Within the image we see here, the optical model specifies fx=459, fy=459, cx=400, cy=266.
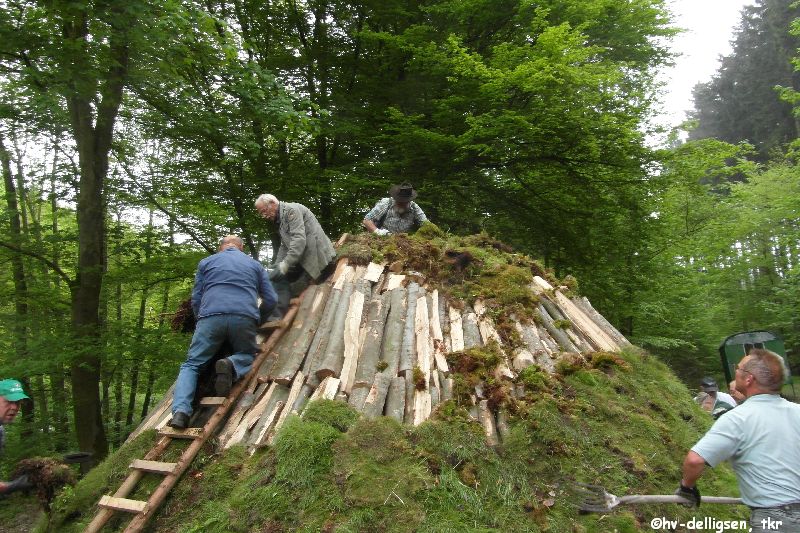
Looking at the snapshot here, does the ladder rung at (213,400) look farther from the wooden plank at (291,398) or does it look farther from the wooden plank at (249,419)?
the wooden plank at (291,398)

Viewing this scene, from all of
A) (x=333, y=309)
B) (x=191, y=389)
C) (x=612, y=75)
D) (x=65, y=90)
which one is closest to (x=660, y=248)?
(x=612, y=75)

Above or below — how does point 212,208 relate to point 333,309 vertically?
above

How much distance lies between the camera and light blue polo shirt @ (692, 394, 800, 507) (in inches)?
110

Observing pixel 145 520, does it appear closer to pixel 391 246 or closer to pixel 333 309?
pixel 333 309

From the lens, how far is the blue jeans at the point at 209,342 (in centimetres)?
462

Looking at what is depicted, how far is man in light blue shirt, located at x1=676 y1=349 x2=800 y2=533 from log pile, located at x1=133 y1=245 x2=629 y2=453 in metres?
1.79

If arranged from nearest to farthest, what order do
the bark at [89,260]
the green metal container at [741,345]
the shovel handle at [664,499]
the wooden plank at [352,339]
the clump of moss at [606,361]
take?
the shovel handle at [664,499] → the wooden plank at [352,339] → the clump of moss at [606,361] → the green metal container at [741,345] → the bark at [89,260]

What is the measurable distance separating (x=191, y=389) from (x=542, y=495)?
3.44 metres

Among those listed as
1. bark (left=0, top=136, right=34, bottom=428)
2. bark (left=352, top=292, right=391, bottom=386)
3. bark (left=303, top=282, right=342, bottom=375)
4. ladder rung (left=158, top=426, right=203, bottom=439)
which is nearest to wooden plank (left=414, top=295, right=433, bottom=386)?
bark (left=352, top=292, right=391, bottom=386)

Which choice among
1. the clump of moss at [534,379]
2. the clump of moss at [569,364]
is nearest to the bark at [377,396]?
the clump of moss at [534,379]

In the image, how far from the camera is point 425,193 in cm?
1100

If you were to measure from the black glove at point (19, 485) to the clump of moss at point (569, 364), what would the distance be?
5.34 metres

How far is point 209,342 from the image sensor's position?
472 cm

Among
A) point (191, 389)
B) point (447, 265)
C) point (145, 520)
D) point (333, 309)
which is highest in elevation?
point (447, 265)
